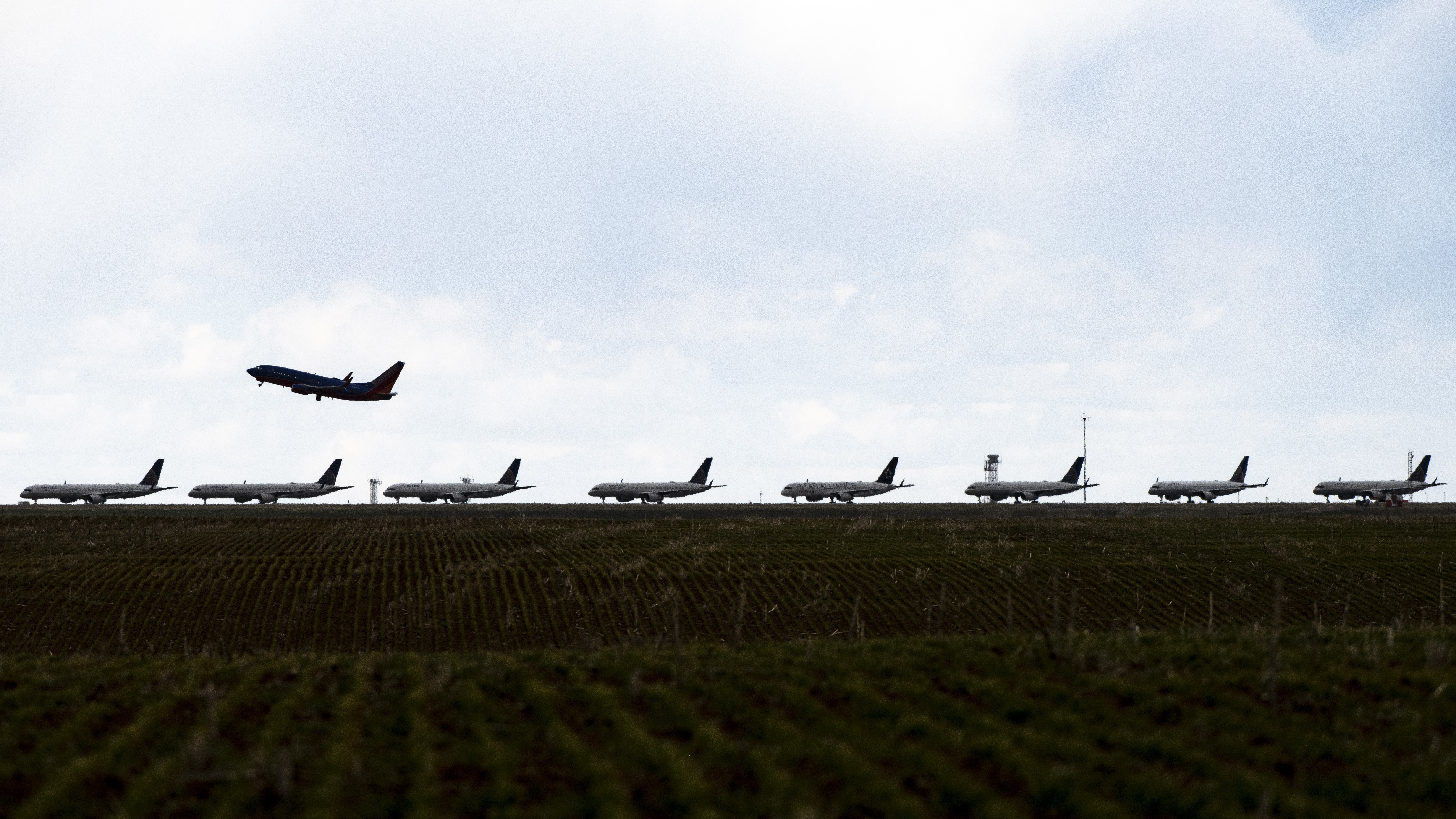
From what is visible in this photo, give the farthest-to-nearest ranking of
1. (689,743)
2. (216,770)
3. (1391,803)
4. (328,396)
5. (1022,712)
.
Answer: (328,396) < (1022,712) < (689,743) < (216,770) < (1391,803)

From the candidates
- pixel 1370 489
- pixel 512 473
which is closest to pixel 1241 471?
pixel 1370 489

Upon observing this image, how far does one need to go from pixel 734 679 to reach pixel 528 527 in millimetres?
49343

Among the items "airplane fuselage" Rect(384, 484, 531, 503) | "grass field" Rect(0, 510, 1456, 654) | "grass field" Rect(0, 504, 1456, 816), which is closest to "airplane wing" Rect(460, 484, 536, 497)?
"airplane fuselage" Rect(384, 484, 531, 503)

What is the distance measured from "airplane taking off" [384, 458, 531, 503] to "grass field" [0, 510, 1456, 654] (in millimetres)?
72904

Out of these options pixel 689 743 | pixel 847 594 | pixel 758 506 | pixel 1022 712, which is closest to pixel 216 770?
pixel 689 743

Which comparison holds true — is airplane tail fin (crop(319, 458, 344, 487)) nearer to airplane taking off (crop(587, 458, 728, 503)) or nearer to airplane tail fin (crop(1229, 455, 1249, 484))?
airplane taking off (crop(587, 458, 728, 503))

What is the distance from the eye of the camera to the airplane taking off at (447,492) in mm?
134750

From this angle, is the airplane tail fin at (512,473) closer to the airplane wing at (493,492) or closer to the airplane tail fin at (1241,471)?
the airplane wing at (493,492)

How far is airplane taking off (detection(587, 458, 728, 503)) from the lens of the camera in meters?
132

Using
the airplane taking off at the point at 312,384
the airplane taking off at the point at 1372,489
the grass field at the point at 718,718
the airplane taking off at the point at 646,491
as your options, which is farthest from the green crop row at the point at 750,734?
the airplane taking off at the point at 1372,489

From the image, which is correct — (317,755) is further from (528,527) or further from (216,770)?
(528,527)

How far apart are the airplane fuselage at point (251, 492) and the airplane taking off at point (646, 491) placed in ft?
115

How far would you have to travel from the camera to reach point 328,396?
304 ft

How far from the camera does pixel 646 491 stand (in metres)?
132
